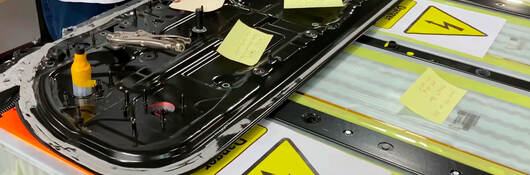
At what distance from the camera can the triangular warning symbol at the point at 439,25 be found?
1.63 meters

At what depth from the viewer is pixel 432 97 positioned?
1.31 metres

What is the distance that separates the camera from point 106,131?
99cm

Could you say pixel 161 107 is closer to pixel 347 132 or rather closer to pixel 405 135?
pixel 347 132

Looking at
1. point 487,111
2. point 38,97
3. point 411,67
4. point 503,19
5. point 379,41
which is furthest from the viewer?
point 503,19

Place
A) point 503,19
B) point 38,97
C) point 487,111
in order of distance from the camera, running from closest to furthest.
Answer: point 38,97 < point 487,111 < point 503,19

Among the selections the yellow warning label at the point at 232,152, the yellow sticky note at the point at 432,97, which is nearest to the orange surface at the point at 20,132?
the yellow warning label at the point at 232,152

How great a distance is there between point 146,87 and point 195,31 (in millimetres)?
288

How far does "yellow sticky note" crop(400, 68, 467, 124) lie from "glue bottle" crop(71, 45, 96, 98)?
0.73 meters

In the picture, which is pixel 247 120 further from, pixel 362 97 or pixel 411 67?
pixel 411 67

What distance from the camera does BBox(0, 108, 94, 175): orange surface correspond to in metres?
1.01

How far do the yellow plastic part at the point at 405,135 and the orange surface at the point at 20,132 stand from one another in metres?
0.53

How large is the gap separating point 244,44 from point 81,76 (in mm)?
436

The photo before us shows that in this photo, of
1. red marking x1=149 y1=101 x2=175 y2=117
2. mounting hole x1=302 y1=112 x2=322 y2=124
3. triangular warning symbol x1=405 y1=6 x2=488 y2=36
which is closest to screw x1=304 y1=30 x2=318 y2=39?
mounting hole x1=302 y1=112 x2=322 y2=124

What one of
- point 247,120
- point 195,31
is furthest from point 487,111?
point 195,31
